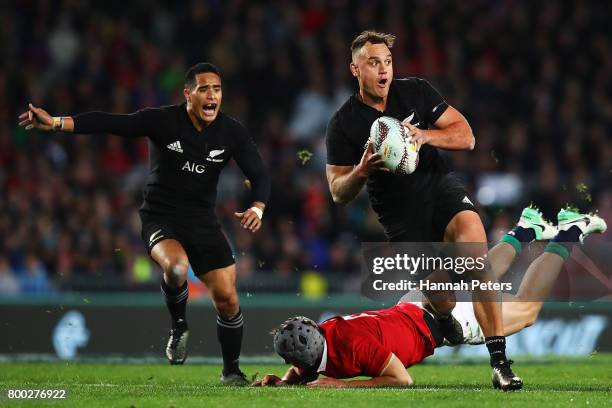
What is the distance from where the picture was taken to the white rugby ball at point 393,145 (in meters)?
8.35

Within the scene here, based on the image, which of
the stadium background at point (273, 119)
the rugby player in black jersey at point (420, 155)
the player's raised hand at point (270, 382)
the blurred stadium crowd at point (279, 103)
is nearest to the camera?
the rugby player in black jersey at point (420, 155)

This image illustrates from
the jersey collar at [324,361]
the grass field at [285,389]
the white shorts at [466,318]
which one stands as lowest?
the grass field at [285,389]

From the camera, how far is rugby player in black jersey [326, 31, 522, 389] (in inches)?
344

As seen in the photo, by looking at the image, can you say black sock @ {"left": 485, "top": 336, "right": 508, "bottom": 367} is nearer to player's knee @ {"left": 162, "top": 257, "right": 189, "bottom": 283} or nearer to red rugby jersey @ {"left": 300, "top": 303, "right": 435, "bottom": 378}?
red rugby jersey @ {"left": 300, "top": 303, "right": 435, "bottom": 378}

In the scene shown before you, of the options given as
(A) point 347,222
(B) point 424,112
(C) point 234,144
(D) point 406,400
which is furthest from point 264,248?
(D) point 406,400

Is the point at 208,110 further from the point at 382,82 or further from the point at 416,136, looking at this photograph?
the point at 416,136

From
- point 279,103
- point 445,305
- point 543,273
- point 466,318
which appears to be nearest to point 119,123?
point 445,305

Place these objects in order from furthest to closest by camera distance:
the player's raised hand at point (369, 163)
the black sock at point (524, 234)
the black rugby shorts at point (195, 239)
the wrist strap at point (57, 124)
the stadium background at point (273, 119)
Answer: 1. the stadium background at point (273, 119)
2. the black sock at point (524, 234)
3. the black rugby shorts at point (195, 239)
4. the wrist strap at point (57, 124)
5. the player's raised hand at point (369, 163)

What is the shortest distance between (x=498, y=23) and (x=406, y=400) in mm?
11719

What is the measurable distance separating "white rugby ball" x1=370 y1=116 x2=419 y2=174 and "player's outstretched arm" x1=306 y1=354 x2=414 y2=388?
1393 mm

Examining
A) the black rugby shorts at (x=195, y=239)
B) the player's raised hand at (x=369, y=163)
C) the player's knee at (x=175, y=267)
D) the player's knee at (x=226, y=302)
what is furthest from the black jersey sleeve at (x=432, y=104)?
the player's knee at (x=175, y=267)

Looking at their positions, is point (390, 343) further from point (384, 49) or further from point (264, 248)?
point (264, 248)

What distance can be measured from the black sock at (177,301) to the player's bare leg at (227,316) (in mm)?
370

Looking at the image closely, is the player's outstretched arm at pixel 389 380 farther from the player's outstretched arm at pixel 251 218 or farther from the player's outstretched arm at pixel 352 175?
the player's outstretched arm at pixel 251 218
